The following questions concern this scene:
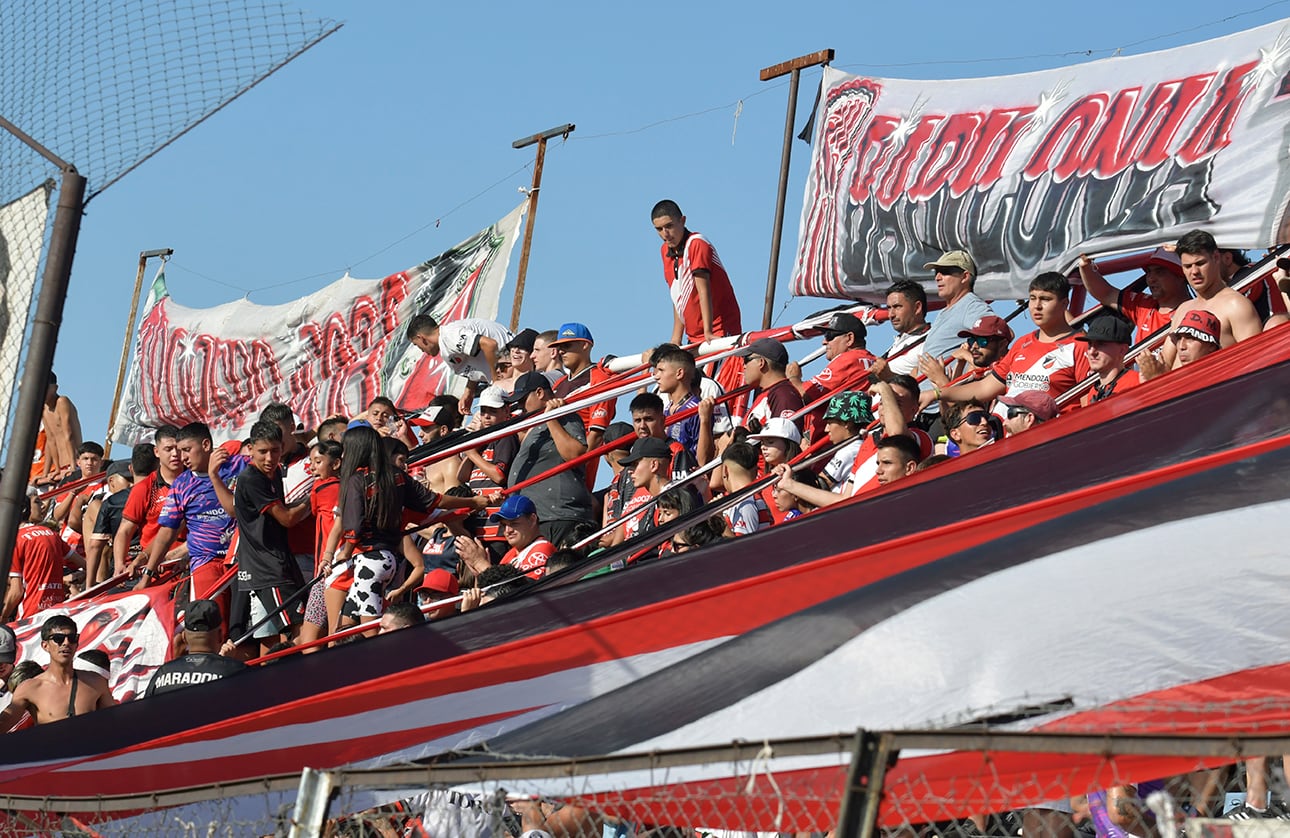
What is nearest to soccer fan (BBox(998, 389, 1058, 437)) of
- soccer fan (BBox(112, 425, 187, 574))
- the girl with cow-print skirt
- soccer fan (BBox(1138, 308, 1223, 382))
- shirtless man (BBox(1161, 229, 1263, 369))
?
soccer fan (BBox(1138, 308, 1223, 382))

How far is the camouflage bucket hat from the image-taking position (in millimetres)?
8570

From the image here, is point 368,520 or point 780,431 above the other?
point 780,431

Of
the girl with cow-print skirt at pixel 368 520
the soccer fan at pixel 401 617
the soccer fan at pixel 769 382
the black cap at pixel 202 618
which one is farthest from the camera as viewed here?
the soccer fan at pixel 769 382

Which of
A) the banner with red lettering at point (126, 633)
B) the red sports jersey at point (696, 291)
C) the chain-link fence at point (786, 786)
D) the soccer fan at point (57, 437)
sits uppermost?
the soccer fan at point (57, 437)

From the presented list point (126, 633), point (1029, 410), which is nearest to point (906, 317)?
point (1029, 410)

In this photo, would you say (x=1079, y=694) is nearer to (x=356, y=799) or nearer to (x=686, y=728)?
(x=686, y=728)

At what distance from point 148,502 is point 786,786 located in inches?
339

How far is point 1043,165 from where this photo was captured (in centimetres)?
980

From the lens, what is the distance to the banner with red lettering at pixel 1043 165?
8.61m

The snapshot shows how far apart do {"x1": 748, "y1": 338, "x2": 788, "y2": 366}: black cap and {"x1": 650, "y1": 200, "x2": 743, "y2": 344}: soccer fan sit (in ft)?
4.93

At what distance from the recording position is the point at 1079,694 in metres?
4.26

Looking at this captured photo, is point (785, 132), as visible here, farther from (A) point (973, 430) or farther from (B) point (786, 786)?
(B) point (786, 786)

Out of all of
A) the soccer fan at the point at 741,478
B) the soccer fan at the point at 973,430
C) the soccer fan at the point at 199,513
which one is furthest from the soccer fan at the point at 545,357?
the soccer fan at the point at 973,430

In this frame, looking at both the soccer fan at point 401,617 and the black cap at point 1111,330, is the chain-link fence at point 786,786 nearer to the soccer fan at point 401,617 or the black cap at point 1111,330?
the soccer fan at point 401,617
